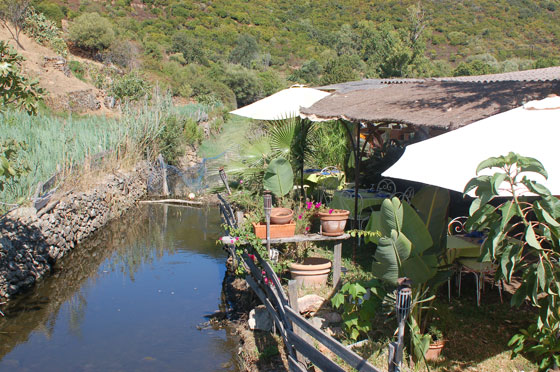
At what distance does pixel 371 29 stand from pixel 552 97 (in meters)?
53.5

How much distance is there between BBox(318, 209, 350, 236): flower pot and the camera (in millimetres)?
6172

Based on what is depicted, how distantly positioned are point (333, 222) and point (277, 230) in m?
0.72

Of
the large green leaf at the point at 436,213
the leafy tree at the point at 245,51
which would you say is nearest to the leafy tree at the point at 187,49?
the leafy tree at the point at 245,51

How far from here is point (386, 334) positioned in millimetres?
4918

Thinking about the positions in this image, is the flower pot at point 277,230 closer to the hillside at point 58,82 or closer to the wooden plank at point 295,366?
the wooden plank at point 295,366

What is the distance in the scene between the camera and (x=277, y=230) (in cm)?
636

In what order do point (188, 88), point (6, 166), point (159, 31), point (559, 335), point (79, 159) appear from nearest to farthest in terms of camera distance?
point (559, 335) < point (6, 166) < point (79, 159) < point (188, 88) < point (159, 31)

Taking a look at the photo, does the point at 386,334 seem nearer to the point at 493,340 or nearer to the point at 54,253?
the point at 493,340

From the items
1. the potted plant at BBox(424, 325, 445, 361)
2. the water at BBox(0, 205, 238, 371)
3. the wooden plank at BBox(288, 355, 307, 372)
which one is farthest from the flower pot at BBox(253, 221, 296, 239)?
the potted plant at BBox(424, 325, 445, 361)

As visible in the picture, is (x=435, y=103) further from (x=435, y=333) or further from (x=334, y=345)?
(x=334, y=345)

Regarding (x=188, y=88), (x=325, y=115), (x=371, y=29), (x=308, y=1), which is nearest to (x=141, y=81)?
(x=188, y=88)

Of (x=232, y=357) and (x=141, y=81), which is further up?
(x=141, y=81)

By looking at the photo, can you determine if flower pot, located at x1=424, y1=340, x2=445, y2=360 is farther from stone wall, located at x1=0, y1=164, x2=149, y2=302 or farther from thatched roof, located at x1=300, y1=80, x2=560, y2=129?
stone wall, located at x1=0, y1=164, x2=149, y2=302

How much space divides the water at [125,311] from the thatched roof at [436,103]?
11.3ft
